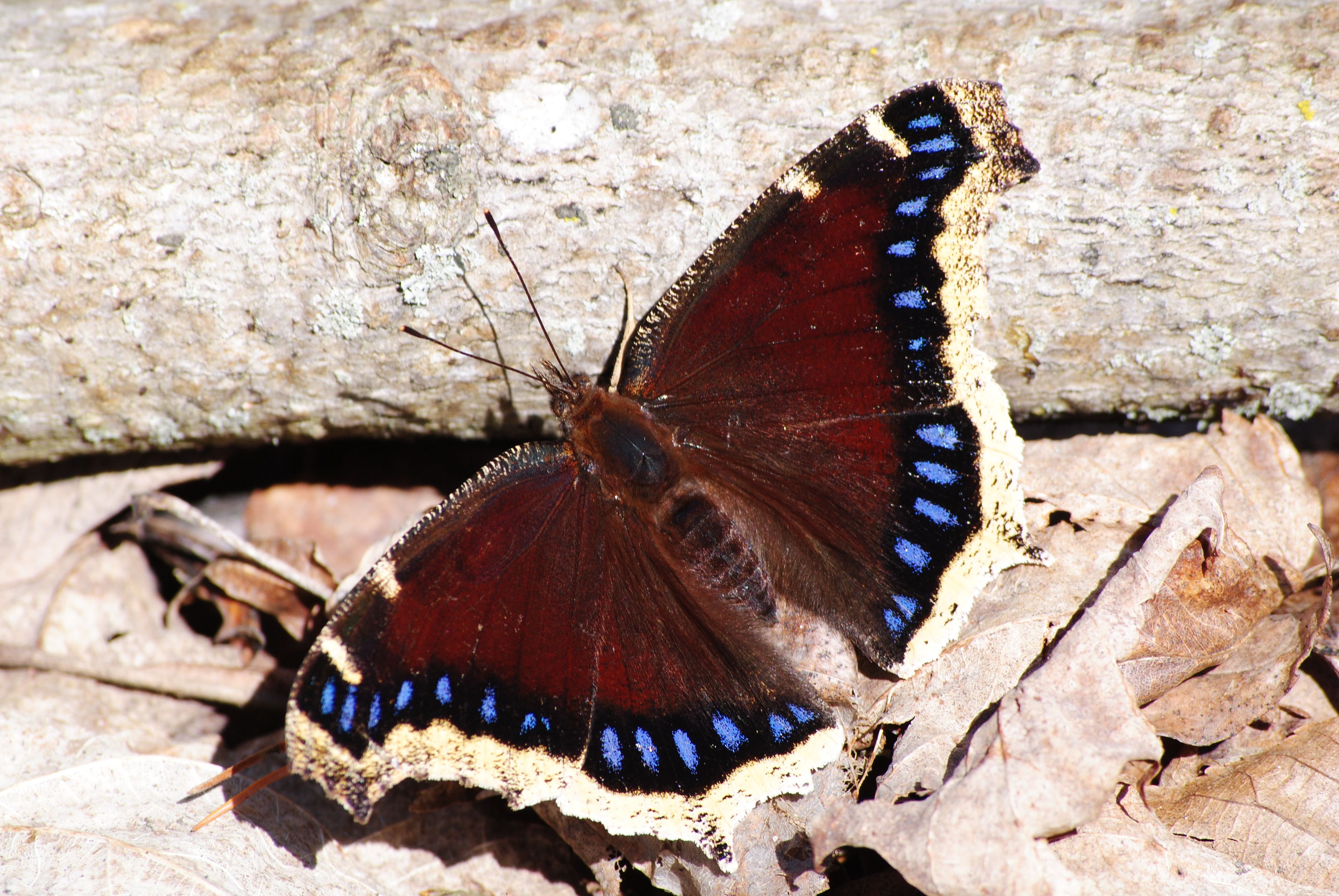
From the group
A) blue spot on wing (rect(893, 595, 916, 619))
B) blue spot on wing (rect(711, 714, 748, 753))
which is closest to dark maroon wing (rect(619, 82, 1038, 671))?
blue spot on wing (rect(893, 595, 916, 619))

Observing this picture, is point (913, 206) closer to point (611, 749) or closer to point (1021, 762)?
point (1021, 762)

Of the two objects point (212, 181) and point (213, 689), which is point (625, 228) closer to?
point (212, 181)

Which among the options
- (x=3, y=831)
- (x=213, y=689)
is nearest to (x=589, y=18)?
(x=213, y=689)

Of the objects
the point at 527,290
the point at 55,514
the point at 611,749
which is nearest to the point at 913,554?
the point at 611,749

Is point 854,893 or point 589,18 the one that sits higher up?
point 589,18

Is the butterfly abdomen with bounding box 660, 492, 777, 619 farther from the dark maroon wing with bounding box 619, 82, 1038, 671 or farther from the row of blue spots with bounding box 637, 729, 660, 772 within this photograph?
the row of blue spots with bounding box 637, 729, 660, 772
